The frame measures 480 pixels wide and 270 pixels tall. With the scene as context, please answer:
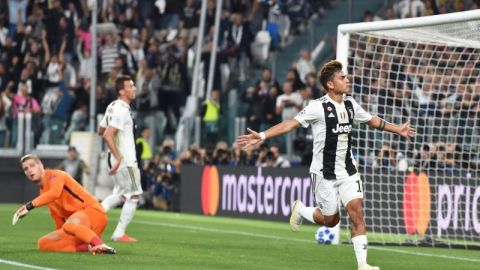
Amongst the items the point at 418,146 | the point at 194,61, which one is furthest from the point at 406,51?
the point at 194,61

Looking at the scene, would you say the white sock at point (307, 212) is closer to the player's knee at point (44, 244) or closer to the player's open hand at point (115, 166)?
the player's knee at point (44, 244)

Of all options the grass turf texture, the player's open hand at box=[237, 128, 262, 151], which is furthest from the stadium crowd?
the player's open hand at box=[237, 128, 262, 151]

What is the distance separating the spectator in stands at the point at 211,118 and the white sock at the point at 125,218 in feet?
30.9

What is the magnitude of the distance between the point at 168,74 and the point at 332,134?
1671 centimetres

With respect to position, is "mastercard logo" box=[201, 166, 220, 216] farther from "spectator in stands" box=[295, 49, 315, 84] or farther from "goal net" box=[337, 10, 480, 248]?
"goal net" box=[337, 10, 480, 248]

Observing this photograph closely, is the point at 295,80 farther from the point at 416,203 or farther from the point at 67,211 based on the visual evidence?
the point at 67,211

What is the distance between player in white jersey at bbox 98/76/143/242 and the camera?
1653 cm

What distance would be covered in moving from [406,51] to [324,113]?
822 centimetres

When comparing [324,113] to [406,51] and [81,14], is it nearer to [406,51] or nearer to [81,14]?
[406,51]

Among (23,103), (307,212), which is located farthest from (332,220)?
(23,103)

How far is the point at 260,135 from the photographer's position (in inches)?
471

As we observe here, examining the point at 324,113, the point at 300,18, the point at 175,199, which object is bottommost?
the point at 175,199

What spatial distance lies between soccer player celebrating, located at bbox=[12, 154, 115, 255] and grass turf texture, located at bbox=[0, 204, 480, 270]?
0.70 feet

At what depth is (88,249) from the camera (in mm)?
13953
